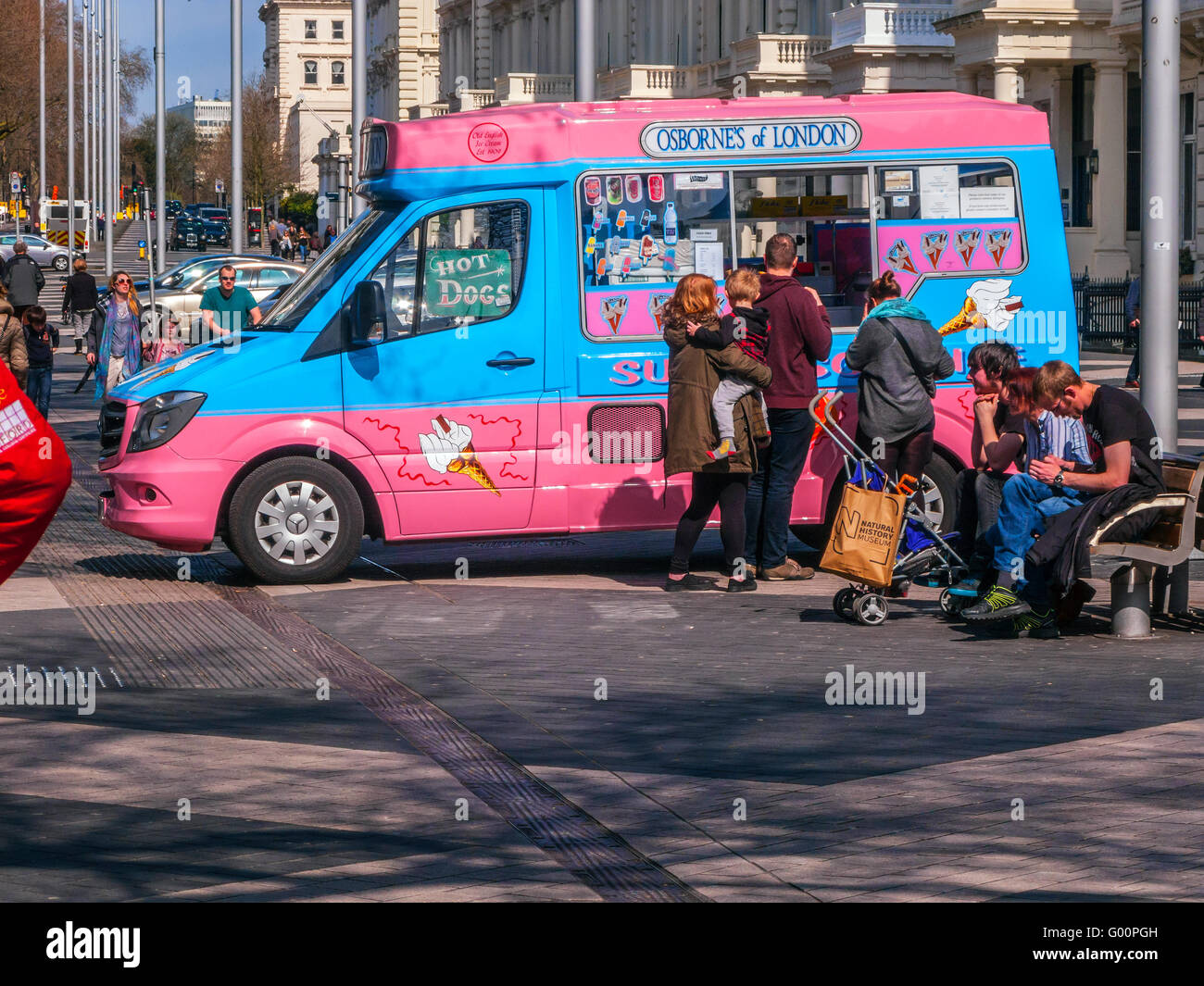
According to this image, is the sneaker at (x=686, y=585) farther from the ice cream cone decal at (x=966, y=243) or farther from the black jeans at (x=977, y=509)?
the ice cream cone decal at (x=966, y=243)

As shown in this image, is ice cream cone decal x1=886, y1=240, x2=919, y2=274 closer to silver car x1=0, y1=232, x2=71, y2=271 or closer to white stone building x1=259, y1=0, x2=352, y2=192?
silver car x1=0, y1=232, x2=71, y2=271

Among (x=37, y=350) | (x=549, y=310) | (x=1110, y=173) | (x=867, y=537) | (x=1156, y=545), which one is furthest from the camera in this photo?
→ (x=1110, y=173)

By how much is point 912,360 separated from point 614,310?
1.95 meters

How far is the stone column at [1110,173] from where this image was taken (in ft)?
127

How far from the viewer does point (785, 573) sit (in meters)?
11.3

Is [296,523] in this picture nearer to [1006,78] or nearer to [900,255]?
[900,255]

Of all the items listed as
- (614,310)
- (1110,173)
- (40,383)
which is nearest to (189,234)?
(1110,173)

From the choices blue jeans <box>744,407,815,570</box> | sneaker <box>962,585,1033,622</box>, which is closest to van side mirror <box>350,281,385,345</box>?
blue jeans <box>744,407,815,570</box>

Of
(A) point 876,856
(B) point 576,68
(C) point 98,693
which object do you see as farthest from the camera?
(B) point 576,68

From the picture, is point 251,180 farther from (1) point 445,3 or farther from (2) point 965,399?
(2) point 965,399

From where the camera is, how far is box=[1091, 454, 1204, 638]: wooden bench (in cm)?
908

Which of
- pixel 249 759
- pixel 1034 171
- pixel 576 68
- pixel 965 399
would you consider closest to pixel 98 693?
pixel 249 759

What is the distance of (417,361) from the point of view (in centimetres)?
1125

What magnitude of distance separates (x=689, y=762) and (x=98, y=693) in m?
2.82
